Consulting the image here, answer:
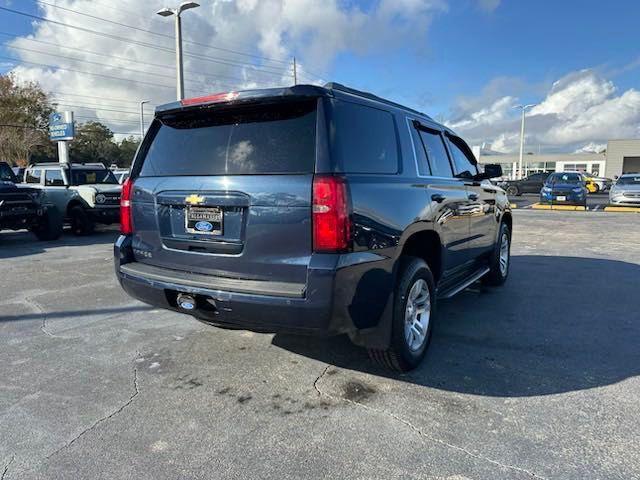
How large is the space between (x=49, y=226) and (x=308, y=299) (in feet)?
32.6

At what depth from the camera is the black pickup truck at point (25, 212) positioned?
9.73 metres

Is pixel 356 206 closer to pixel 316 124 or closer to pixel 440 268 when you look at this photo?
pixel 316 124

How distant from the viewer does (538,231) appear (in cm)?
1271

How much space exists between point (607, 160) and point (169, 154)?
71.3 metres

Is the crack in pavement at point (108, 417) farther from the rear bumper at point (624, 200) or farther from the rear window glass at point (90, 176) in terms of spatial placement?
the rear bumper at point (624, 200)

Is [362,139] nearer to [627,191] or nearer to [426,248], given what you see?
[426,248]

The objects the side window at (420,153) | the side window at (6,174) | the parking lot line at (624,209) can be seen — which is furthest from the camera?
the parking lot line at (624,209)

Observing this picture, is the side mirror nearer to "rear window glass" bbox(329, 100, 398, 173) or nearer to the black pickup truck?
"rear window glass" bbox(329, 100, 398, 173)

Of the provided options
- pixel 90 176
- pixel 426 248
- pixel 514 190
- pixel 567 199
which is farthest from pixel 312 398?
pixel 514 190

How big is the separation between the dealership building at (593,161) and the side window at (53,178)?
144 ft

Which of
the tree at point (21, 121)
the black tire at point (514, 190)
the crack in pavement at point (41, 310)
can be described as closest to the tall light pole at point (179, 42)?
the crack in pavement at point (41, 310)

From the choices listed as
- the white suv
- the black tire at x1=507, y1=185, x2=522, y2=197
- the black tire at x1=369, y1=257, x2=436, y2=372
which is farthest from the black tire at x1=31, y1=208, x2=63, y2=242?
the black tire at x1=507, y1=185, x2=522, y2=197

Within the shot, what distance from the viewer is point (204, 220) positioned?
3230 millimetres

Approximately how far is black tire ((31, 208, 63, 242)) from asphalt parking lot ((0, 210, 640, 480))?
5.90 meters
